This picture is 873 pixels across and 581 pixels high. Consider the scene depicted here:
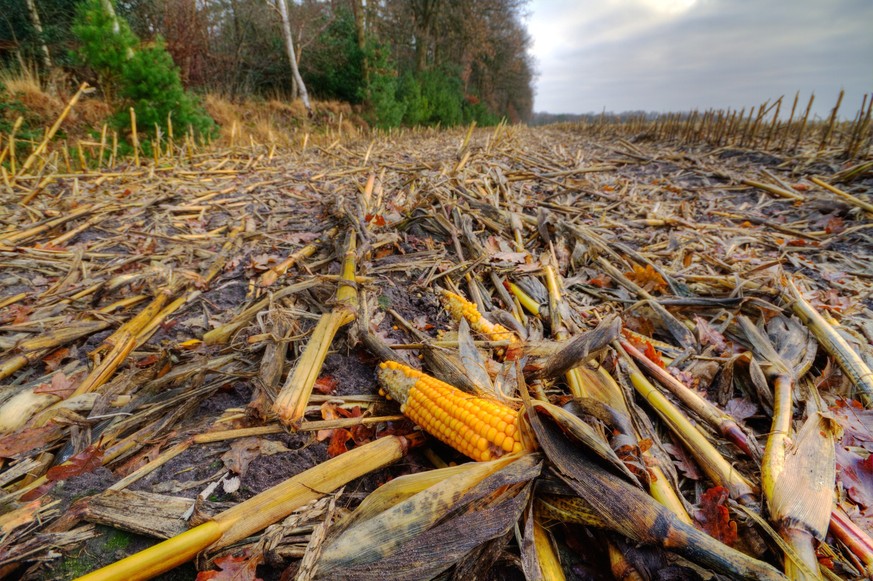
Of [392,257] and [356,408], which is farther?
[392,257]

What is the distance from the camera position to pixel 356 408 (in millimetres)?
1778

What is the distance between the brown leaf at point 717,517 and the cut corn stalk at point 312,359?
161 centimetres

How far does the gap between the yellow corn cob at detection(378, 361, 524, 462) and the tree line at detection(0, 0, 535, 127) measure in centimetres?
995

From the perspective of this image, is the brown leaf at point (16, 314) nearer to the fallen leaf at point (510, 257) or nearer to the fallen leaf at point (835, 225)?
the fallen leaf at point (510, 257)

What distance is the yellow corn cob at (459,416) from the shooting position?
129cm

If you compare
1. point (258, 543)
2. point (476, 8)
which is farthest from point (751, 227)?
point (476, 8)

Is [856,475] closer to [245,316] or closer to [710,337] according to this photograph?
[710,337]

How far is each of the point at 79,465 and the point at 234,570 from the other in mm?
858

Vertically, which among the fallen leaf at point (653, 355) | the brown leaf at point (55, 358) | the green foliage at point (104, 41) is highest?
the green foliage at point (104, 41)

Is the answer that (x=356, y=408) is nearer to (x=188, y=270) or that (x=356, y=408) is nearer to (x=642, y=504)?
(x=642, y=504)

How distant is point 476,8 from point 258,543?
1472 inches

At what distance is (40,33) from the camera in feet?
38.1

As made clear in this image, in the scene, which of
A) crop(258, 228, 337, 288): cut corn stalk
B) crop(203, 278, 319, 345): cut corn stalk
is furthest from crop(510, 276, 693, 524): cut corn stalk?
crop(258, 228, 337, 288): cut corn stalk

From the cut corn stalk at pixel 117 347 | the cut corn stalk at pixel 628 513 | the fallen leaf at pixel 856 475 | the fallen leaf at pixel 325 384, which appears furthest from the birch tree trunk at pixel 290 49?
the fallen leaf at pixel 856 475
